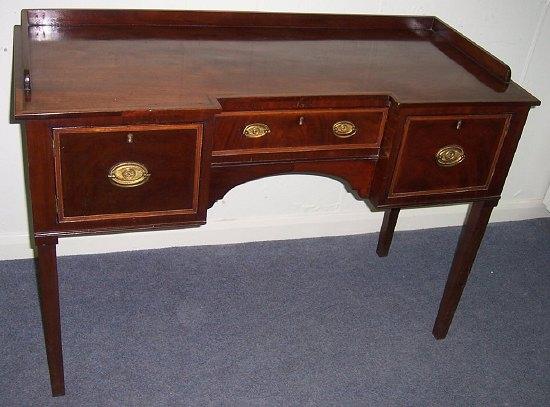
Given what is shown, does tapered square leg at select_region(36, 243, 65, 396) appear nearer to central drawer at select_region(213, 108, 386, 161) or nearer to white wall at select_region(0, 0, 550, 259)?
central drawer at select_region(213, 108, 386, 161)

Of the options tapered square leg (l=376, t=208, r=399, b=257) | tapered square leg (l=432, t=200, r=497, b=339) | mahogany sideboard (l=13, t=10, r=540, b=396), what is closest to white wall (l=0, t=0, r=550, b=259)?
tapered square leg (l=376, t=208, r=399, b=257)

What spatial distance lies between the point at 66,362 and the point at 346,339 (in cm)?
94

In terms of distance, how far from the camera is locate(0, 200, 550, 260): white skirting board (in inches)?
97.6

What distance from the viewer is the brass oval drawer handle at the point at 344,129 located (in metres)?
1.68

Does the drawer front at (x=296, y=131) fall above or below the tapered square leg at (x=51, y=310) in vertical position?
above

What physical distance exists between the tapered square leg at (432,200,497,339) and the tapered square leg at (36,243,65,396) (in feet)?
4.13

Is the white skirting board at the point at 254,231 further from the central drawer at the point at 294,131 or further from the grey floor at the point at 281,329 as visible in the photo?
the central drawer at the point at 294,131

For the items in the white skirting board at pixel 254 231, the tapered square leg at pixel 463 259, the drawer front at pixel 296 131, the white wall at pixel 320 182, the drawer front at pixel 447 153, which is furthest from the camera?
the white skirting board at pixel 254 231

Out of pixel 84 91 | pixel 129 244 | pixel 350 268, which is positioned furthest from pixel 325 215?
pixel 84 91

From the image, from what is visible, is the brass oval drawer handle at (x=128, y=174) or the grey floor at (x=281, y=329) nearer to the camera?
the brass oval drawer handle at (x=128, y=174)

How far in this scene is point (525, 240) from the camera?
9.68 feet

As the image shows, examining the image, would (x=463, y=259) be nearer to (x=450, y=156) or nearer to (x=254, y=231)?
(x=450, y=156)

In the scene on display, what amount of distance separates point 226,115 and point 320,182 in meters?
1.12

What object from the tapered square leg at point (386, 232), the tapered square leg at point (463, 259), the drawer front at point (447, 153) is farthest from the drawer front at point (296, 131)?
the tapered square leg at point (386, 232)
